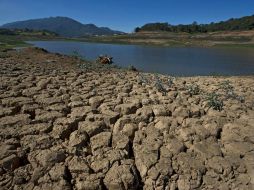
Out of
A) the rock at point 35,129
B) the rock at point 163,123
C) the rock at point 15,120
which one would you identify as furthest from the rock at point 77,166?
the rock at point 163,123

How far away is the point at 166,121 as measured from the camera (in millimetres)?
5457

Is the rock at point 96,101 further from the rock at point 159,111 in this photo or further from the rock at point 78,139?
the rock at point 78,139

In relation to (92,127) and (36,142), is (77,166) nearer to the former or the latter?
(36,142)

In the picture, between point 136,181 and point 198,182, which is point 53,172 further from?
point 198,182

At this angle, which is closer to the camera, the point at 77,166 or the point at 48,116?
the point at 77,166

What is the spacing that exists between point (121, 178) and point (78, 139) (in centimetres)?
104

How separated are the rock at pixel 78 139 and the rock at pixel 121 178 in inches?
28.0

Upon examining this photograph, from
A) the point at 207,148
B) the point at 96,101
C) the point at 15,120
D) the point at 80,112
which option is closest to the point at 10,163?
the point at 15,120

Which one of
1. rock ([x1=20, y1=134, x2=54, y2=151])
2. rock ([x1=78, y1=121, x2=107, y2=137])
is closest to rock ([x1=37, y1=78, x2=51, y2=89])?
rock ([x1=78, y1=121, x2=107, y2=137])

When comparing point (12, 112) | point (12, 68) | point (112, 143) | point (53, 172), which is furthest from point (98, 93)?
point (12, 68)

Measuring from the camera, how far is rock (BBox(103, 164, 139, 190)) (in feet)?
12.7

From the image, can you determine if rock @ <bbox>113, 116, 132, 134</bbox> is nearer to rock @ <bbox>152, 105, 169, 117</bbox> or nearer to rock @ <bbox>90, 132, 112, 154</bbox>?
rock @ <bbox>90, 132, 112, 154</bbox>

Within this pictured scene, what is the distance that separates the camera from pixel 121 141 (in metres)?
4.73

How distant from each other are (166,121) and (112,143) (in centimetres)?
117
